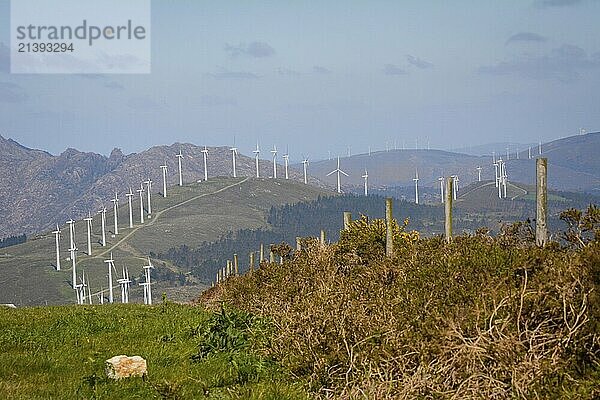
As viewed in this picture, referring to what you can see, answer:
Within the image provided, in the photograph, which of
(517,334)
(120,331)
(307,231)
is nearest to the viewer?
(517,334)

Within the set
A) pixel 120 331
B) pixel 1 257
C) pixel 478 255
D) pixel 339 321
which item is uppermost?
pixel 478 255

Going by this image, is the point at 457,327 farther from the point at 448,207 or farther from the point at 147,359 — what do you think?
the point at 448,207

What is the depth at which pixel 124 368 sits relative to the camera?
10.4 m

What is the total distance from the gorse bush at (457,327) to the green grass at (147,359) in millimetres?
577

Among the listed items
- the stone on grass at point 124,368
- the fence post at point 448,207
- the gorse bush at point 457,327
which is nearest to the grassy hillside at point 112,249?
the fence post at point 448,207

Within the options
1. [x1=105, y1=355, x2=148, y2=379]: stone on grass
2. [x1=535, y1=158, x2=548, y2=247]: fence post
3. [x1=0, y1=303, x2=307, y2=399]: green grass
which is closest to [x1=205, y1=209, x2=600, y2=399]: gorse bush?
[x1=0, y1=303, x2=307, y2=399]: green grass

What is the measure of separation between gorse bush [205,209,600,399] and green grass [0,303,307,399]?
577 mm

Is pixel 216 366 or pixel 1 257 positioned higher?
pixel 216 366

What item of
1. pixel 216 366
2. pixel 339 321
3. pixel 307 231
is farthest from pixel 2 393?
pixel 307 231

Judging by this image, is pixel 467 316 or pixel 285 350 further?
pixel 285 350

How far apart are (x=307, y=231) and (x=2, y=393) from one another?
181 meters

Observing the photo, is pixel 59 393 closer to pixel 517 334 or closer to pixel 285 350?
pixel 285 350

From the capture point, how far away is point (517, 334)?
25.2ft

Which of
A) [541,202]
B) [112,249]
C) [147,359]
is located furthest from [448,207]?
[112,249]
